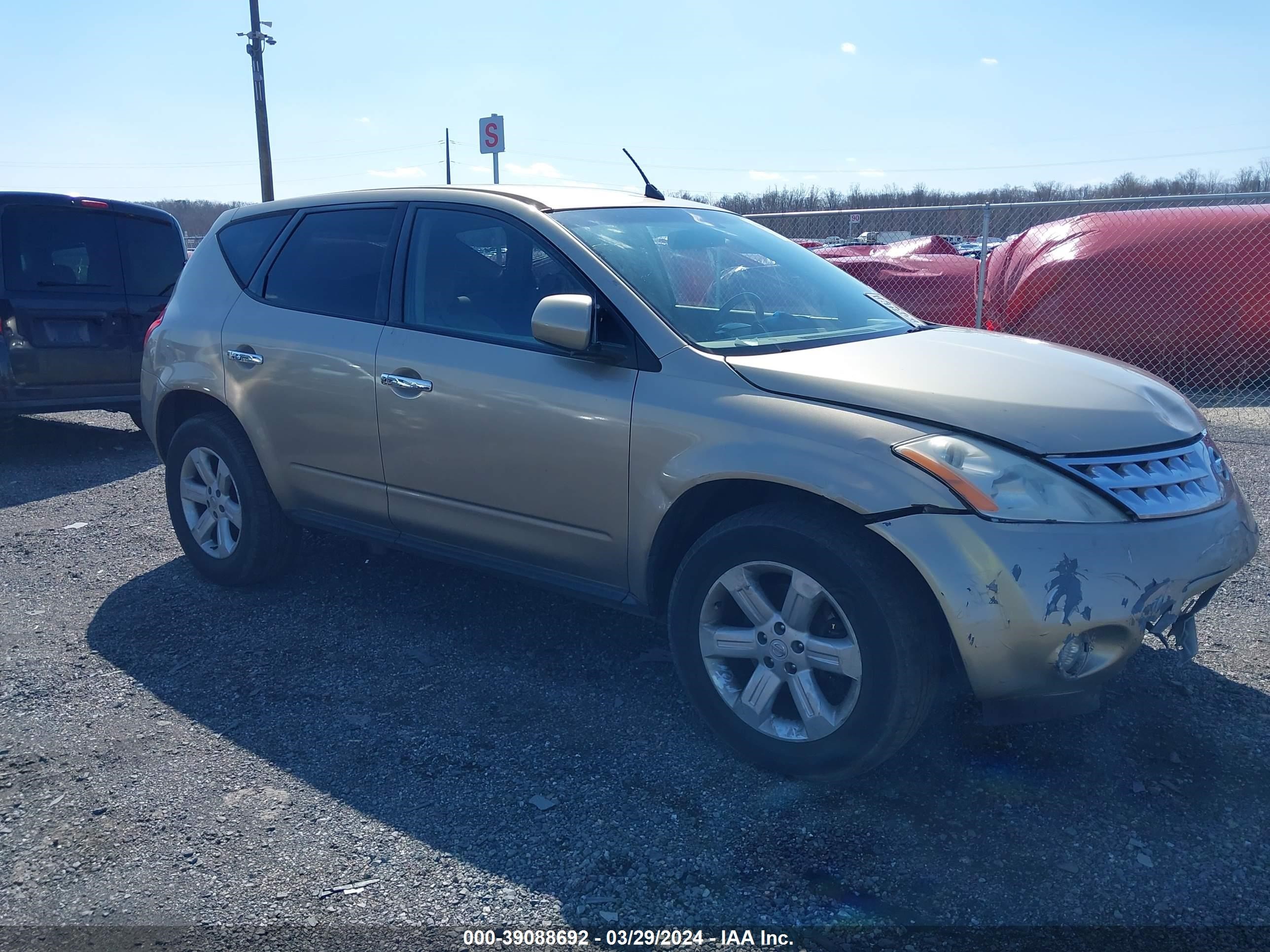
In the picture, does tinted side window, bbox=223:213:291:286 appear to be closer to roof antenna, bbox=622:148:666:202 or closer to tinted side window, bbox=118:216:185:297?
roof antenna, bbox=622:148:666:202

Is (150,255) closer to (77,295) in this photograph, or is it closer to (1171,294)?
(77,295)

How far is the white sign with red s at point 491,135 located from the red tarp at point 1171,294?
8.46 meters

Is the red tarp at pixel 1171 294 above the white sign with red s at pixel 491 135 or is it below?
below

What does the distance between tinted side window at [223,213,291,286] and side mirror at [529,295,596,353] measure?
1.94 m

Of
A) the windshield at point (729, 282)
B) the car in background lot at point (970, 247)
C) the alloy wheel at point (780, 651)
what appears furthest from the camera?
the car in background lot at point (970, 247)

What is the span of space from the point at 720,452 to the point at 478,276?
137 centimetres

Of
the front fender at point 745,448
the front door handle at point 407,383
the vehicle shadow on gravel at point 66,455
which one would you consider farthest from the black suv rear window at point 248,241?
the vehicle shadow on gravel at point 66,455

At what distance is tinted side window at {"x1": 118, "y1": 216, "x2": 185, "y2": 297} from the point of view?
26.8 ft

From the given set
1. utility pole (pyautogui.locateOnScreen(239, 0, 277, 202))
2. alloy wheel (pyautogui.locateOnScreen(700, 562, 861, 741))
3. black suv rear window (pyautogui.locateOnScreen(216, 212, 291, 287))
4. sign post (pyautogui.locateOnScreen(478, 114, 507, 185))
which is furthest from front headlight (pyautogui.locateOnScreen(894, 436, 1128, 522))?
utility pole (pyautogui.locateOnScreen(239, 0, 277, 202))

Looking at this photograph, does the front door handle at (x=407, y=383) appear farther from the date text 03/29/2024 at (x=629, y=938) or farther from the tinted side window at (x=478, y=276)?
the date text 03/29/2024 at (x=629, y=938)

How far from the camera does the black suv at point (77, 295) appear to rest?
7.45 m

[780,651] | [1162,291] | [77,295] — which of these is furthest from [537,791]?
[1162,291]

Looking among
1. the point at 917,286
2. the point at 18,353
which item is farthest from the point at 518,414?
the point at 917,286

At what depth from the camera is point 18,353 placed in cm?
743
